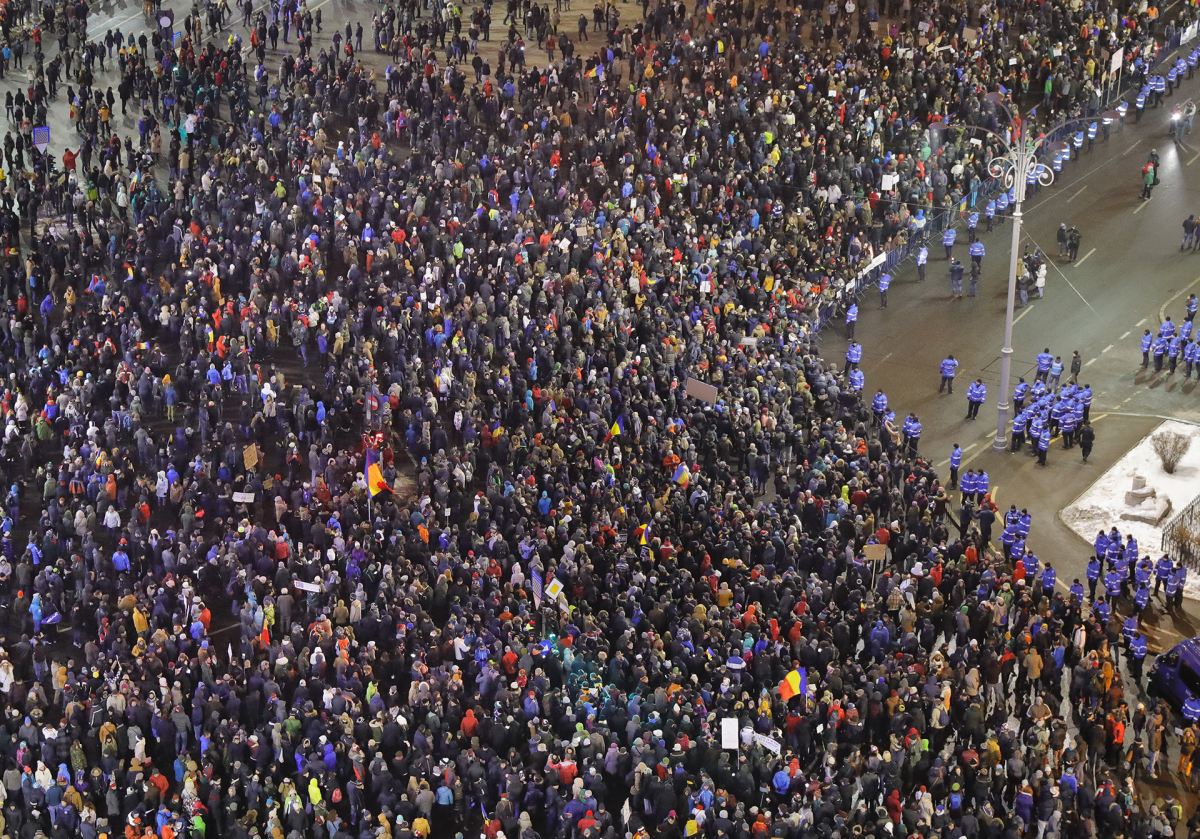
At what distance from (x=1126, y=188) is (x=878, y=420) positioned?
19.1 meters

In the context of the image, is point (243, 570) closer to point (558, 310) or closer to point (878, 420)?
point (558, 310)

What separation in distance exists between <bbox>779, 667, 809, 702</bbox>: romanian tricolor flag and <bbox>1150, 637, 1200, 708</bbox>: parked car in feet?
26.8

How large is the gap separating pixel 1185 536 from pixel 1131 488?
3.13 metres

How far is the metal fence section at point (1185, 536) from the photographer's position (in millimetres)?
47469

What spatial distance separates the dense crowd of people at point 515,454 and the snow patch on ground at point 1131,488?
8.22 ft

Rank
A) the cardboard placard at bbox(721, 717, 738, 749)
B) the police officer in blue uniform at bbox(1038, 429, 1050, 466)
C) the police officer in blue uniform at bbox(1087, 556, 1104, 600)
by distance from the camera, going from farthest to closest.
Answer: the police officer in blue uniform at bbox(1038, 429, 1050, 466) → the police officer in blue uniform at bbox(1087, 556, 1104, 600) → the cardboard placard at bbox(721, 717, 738, 749)

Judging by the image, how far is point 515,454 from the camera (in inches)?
1852

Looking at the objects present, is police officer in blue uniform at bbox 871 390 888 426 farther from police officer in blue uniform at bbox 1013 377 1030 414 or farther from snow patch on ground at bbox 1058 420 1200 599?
snow patch on ground at bbox 1058 420 1200 599

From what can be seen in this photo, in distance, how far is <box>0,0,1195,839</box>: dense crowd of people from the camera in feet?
122

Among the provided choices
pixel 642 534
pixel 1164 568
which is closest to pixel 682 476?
pixel 642 534

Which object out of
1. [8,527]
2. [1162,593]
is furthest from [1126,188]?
[8,527]

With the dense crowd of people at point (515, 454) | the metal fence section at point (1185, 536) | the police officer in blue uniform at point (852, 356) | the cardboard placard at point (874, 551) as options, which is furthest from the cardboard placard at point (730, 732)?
the police officer in blue uniform at point (852, 356)

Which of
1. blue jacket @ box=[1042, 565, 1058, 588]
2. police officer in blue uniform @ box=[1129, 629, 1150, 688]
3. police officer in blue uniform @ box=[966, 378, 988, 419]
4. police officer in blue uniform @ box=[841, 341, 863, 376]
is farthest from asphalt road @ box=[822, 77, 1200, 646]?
police officer in blue uniform @ box=[1129, 629, 1150, 688]

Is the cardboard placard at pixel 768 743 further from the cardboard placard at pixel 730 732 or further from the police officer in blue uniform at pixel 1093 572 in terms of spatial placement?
the police officer in blue uniform at pixel 1093 572
